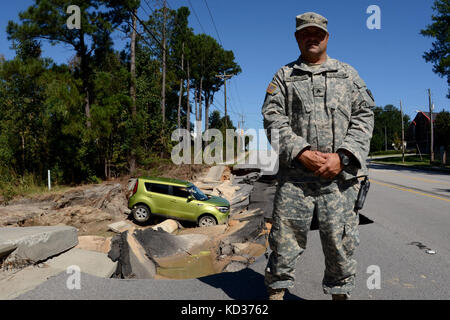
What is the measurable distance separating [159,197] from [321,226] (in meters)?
8.30

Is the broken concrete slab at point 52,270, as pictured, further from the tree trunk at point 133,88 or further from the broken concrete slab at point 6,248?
the tree trunk at point 133,88

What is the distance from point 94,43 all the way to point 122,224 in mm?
11963

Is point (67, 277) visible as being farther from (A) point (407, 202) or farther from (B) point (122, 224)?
(A) point (407, 202)

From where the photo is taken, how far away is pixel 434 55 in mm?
30016

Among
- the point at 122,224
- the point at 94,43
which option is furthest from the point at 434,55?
the point at 122,224

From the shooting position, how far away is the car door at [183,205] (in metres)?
10.0

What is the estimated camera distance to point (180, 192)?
34.1ft

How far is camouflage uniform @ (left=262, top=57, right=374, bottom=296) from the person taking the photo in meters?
2.61

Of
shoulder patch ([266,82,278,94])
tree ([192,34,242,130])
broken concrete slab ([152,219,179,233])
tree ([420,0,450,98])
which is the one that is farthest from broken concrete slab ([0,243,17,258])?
tree ([192,34,242,130])

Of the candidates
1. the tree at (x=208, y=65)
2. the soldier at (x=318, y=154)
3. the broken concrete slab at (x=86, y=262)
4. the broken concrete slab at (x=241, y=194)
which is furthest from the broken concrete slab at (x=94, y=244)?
the tree at (x=208, y=65)

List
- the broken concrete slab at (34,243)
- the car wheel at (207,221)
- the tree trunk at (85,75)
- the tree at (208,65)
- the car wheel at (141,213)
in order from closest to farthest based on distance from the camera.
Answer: the broken concrete slab at (34,243) < the car wheel at (207,221) < the car wheel at (141,213) < the tree trunk at (85,75) < the tree at (208,65)

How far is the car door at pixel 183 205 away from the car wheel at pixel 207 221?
202 mm

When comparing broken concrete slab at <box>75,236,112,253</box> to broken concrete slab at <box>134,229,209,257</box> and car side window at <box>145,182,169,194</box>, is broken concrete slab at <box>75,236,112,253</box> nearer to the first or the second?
broken concrete slab at <box>134,229,209,257</box>

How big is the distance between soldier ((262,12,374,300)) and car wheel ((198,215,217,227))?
7035 millimetres
